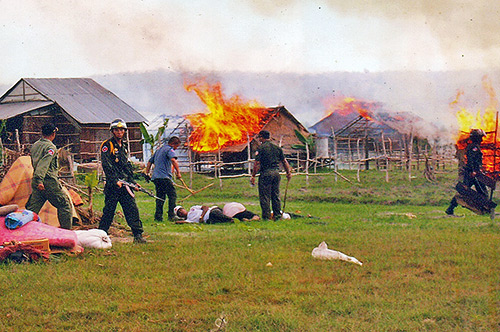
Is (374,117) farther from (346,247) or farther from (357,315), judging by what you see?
(357,315)

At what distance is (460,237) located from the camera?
32.1ft

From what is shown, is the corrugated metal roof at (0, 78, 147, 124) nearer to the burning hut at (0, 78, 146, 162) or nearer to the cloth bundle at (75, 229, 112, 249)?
the burning hut at (0, 78, 146, 162)

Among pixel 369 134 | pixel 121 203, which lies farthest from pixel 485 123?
pixel 369 134

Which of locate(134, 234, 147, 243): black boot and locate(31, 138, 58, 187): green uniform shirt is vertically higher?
locate(31, 138, 58, 187): green uniform shirt

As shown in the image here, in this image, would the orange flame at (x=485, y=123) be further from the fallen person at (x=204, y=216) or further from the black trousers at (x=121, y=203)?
the black trousers at (x=121, y=203)

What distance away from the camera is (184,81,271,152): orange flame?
2670 cm

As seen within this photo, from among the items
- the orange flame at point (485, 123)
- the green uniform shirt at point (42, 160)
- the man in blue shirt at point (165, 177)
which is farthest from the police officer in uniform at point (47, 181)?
the orange flame at point (485, 123)

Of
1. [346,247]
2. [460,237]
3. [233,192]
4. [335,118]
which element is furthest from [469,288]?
[335,118]

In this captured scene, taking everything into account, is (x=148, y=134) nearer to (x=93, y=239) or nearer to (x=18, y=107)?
(x=18, y=107)

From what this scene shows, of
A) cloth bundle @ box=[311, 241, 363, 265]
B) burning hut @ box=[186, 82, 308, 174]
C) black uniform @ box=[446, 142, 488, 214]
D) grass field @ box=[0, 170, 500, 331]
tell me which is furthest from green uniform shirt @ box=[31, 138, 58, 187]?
burning hut @ box=[186, 82, 308, 174]

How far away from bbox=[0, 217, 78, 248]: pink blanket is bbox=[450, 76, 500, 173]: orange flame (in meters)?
9.04

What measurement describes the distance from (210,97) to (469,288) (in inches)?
834

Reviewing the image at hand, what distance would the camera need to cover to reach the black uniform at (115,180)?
31.6ft

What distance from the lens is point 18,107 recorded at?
108ft
